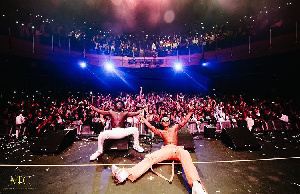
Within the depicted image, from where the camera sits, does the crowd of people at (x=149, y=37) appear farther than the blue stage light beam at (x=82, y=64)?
No

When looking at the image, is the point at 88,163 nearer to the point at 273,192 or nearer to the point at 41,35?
the point at 273,192

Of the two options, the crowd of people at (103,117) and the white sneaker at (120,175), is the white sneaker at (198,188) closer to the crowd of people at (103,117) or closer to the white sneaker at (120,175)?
the white sneaker at (120,175)

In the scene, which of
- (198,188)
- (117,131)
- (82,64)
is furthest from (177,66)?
(198,188)

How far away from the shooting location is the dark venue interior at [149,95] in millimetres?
2991

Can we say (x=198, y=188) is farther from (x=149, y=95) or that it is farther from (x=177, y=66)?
(x=177, y=66)

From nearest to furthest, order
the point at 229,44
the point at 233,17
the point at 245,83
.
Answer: the point at 229,44
the point at 245,83
the point at 233,17

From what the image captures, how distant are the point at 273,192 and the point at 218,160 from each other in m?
1.29

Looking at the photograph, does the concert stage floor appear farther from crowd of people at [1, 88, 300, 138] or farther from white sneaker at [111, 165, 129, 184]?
crowd of people at [1, 88, 300, 138]

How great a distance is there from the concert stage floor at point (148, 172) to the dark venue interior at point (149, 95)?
2cm

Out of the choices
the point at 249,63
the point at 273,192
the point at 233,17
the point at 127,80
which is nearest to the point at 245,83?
the point at 249,63

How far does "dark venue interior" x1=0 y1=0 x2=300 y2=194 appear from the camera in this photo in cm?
299

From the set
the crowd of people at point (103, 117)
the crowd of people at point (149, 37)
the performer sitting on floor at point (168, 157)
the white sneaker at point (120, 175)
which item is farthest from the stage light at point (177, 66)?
the white sneaker at point (120, 175)

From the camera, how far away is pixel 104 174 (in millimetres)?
2969

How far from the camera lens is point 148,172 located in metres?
3.00
